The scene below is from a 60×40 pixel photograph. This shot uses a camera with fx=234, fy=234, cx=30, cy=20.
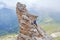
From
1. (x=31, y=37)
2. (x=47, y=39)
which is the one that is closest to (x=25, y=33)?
(x=31, y=37)

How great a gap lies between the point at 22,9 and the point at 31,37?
205 inches

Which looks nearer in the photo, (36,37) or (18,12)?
(36,37)

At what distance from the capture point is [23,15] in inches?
1512

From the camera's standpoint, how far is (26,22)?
37.9m

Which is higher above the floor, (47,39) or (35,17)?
(35,17)

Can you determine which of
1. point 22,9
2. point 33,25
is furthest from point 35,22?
point 22,9

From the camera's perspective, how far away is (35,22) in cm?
3800

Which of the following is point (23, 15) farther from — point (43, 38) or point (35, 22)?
point (43, 38)

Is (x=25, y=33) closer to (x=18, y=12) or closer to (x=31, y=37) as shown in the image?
(x=31, y=37)

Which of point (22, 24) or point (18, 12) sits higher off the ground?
point (18, 12)

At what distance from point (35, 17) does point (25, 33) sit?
3.07 metres

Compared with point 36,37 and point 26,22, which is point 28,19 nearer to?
point 26,22

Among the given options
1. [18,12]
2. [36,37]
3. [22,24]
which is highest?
[18,12]

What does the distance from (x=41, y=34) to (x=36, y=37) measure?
1103 millimetres
